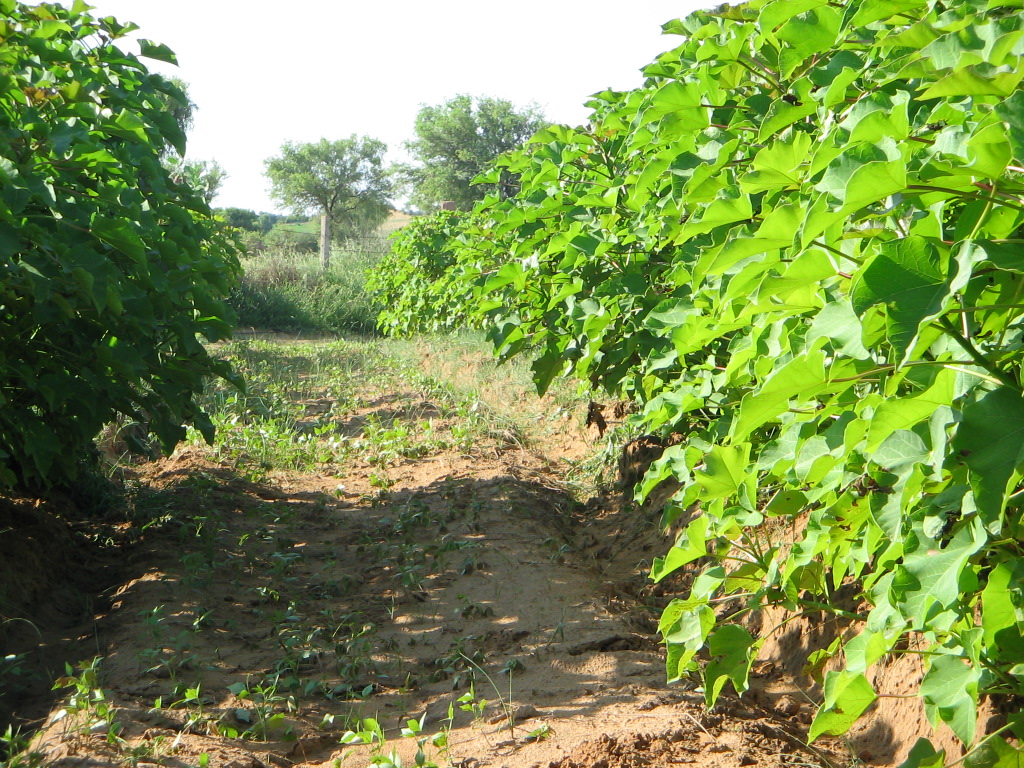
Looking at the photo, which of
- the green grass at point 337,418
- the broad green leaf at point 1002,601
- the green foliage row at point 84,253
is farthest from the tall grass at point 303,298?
the broad green leaf at point 1002,601

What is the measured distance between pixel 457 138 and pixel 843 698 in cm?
3871

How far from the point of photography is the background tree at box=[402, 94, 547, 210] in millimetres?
37500

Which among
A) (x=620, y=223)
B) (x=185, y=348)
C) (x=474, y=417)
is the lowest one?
(x=474, y=417)

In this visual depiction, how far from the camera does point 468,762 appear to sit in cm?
208

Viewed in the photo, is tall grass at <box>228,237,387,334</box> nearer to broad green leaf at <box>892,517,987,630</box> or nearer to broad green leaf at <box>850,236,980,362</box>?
broad green leaf at <box>892,517,987,630</box>

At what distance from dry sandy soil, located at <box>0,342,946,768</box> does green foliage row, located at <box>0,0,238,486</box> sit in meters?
0.58

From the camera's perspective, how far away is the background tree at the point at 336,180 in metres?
39.2

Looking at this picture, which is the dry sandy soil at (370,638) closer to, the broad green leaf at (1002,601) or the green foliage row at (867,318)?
the green foliage row at (867,318)

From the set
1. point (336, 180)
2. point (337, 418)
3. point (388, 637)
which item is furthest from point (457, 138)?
point (388, 637)

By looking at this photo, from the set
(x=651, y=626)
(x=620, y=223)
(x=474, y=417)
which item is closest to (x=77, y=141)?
(x=620, y=223)

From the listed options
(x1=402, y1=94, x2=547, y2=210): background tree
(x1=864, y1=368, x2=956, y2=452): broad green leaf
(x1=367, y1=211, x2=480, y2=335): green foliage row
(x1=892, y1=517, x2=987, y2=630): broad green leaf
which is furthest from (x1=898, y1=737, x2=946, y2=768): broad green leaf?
(x1=402, y1=94, x2=547, y2=210): background tree

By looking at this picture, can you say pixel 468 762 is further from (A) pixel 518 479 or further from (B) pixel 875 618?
(A) pixel 518 479

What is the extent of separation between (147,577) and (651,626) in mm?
2024

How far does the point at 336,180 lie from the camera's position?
131 ft
